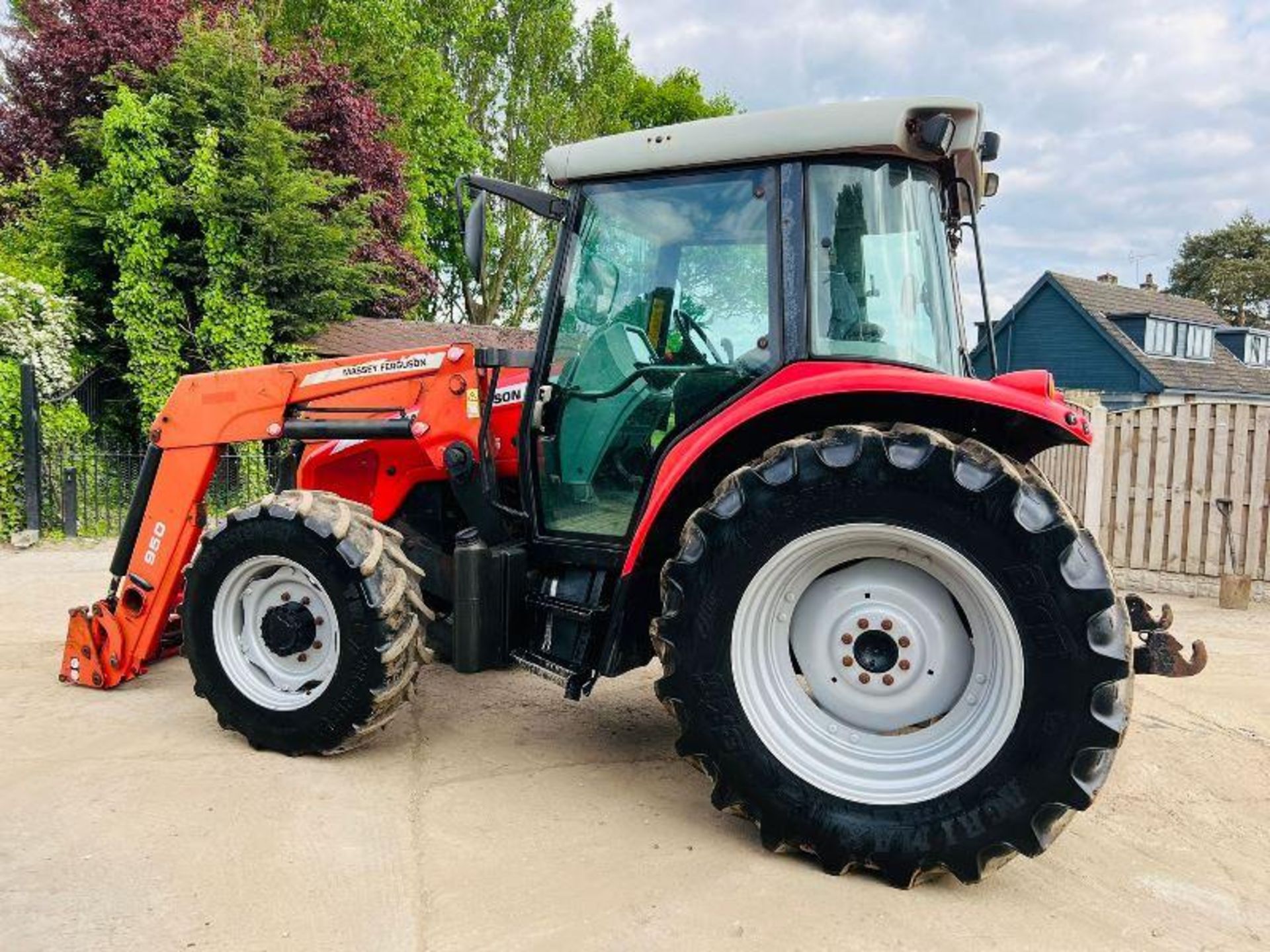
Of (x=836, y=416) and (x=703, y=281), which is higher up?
(x=703, y=281)

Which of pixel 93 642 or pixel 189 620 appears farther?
pixel 93 642

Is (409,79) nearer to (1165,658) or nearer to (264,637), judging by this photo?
(264,637)

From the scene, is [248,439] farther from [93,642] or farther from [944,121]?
[944,121]

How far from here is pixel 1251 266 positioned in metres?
43.5

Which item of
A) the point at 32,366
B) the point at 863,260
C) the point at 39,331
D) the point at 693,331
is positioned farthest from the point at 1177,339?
the point at 693,331

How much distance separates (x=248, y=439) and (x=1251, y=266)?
5053 centimetres

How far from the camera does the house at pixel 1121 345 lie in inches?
1000

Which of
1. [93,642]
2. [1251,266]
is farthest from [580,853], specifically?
[1251,266]

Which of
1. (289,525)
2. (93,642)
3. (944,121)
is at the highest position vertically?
(944,121)

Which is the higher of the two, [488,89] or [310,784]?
[488,89]

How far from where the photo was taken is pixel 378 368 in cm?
408

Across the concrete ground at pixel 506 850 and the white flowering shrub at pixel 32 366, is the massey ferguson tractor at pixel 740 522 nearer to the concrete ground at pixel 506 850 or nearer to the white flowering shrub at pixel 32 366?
the concrete ground at pixel 506 850

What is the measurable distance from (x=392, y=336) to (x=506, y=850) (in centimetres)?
1239

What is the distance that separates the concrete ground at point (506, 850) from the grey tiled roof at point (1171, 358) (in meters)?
24.3
